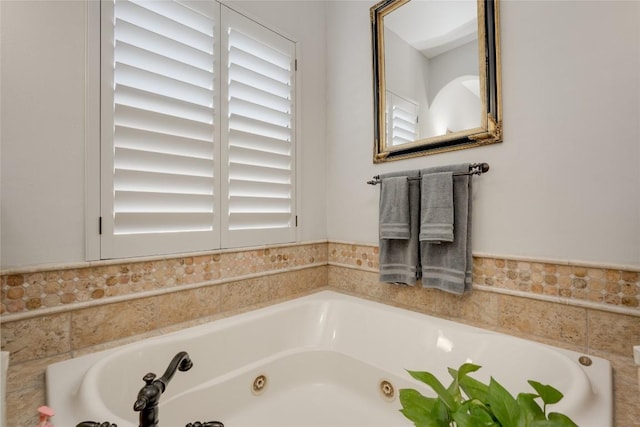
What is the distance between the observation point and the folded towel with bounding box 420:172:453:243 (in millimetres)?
1440

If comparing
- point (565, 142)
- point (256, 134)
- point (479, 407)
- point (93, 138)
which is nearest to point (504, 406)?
point (479, 407)

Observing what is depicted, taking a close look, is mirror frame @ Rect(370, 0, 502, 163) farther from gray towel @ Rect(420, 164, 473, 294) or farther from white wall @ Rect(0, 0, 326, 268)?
white wall @ Rect(0, 0, 326, 268)

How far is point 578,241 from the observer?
3.92 feet

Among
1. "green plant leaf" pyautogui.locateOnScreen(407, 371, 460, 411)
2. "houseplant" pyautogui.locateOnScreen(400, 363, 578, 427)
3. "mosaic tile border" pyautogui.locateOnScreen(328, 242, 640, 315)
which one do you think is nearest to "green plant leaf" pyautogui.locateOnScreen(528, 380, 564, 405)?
"houseplant" pyautogui.locateOnScreen(400, 363, 578, 427)

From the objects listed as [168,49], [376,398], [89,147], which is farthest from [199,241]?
[376,398]

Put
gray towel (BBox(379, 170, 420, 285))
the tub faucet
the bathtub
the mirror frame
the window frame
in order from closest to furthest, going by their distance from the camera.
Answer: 1. the tub faucet
2. the bathtub
3. the window frame
4. the mirror frame
5. gray towel (BBox(379, 170, 420, 285))

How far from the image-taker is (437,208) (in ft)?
4.83

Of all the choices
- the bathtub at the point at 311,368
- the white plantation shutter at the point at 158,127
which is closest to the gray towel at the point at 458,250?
the bathtub at the point at 311,368

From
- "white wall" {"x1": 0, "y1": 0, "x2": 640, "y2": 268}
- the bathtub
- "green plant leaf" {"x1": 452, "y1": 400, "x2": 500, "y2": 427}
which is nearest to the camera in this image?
"green plant leaf" {"x1": 452, "y1": 400, "x2": 500, "y2": 427}

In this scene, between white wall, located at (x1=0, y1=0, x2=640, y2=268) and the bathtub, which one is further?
white wall, located at (x1=0, y1=0, x2=640, y2=268)

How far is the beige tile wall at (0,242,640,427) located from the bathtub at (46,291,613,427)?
96 millimetres

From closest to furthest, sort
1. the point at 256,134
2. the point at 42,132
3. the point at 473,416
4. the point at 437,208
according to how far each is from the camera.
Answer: the point at 473,416 → the point at 42,132 → the point at 437,208 → the point at 256,134

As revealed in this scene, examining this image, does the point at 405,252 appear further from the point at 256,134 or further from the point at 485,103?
the point at 256,134

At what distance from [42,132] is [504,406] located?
1.56 m
